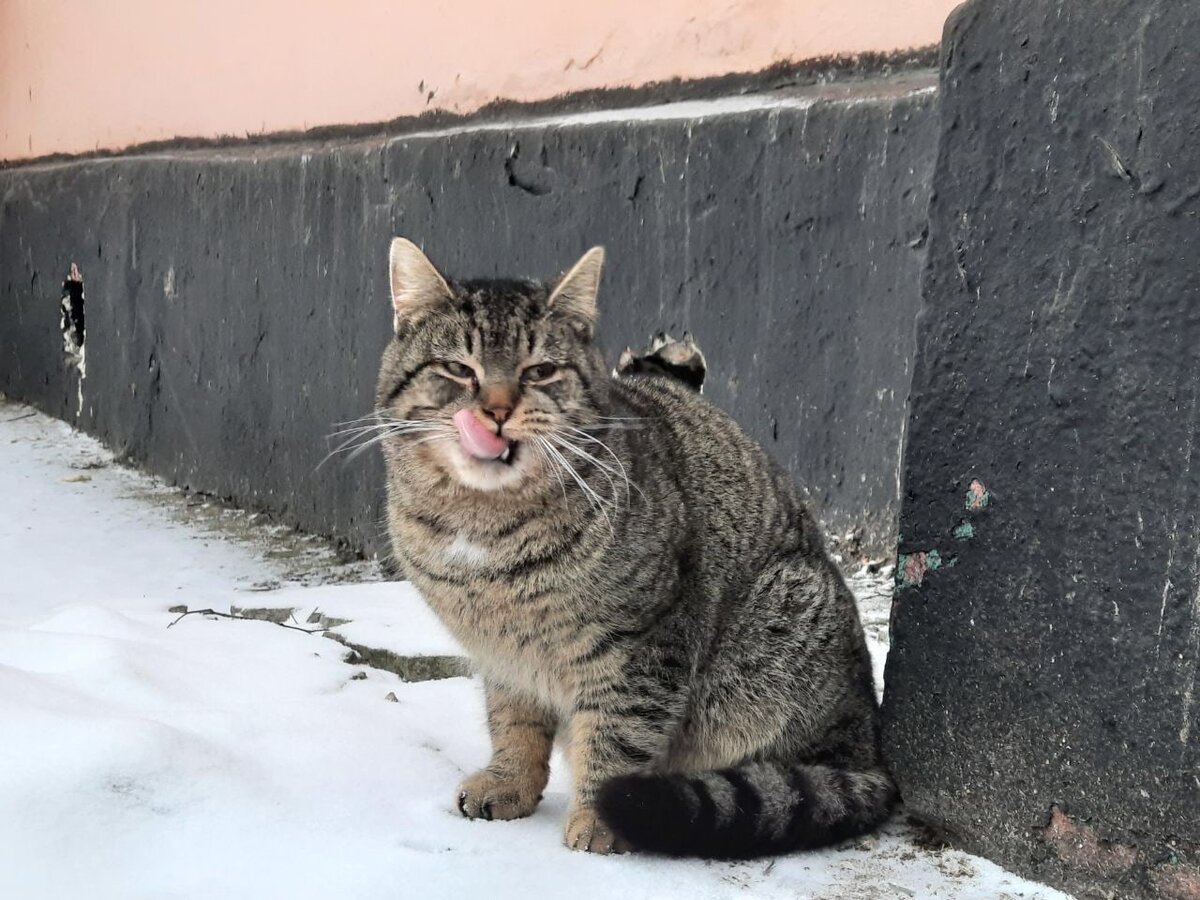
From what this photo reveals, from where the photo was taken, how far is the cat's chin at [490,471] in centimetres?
268

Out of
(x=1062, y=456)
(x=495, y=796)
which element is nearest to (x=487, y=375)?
(x=495, y=796)

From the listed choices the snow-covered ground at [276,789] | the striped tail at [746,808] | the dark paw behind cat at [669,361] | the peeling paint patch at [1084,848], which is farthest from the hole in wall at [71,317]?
the peeling paint patch at [1084,848]

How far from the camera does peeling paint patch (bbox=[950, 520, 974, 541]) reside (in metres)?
2.47

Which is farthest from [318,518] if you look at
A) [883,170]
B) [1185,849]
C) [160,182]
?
[1185,849]

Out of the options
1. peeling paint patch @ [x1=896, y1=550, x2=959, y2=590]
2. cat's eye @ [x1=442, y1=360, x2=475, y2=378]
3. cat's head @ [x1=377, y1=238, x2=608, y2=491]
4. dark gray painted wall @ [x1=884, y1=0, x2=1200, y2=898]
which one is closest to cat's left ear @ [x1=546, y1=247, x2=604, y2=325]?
cat's head @ [x1=377, y1=238, x2=608, y2=491]

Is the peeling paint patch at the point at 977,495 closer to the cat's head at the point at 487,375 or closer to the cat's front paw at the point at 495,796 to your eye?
the cat's head at the point at 487,375

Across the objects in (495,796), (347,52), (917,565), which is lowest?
(495,796)

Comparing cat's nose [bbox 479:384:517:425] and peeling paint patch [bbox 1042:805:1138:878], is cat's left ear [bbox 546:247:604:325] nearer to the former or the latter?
cat's nose [bbox 479:384:517:425]

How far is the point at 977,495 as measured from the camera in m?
2.46

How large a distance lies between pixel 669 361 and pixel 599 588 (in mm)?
2243

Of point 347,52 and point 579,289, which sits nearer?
point 579,289

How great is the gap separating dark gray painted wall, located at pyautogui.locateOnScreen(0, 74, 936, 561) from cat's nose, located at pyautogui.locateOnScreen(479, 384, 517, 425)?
1.67 meters

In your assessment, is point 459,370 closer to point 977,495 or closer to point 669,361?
point 977,495

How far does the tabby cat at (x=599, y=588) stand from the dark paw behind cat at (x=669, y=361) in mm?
1613
